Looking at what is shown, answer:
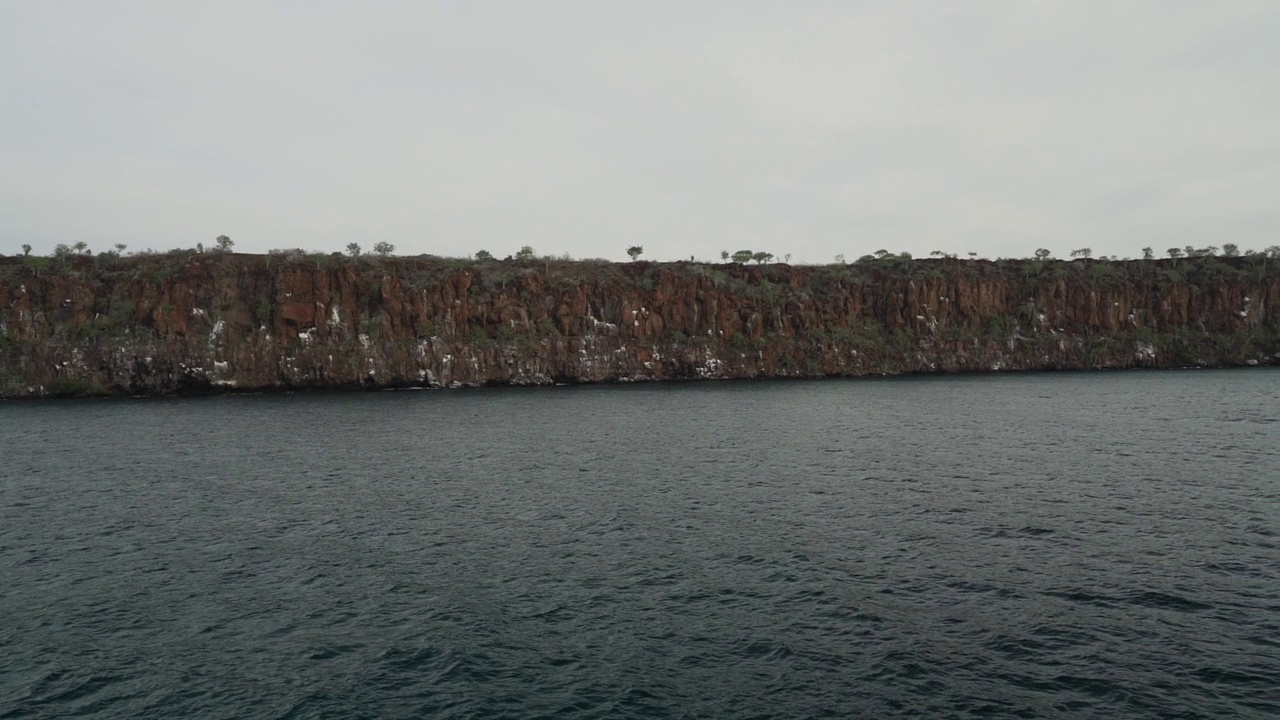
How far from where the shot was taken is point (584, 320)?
120688mm

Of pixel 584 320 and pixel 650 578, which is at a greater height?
pixel 584 320

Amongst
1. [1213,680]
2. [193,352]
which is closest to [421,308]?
[193,352]

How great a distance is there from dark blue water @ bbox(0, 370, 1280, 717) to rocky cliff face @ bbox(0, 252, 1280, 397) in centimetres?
5217

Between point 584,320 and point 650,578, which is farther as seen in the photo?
point 584,320

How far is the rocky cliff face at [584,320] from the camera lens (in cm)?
10031

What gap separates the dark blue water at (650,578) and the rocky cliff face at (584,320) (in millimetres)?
52167

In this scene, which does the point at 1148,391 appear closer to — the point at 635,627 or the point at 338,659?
the point at 635,627

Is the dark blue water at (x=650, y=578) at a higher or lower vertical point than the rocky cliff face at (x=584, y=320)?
lower

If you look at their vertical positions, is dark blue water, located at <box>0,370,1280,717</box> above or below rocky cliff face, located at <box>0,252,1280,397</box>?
below

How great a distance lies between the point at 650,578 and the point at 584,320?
96505 millimetres

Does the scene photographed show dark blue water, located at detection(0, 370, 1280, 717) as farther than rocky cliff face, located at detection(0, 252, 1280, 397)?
No

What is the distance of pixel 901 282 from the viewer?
136625mm

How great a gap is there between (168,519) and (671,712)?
29.3 m

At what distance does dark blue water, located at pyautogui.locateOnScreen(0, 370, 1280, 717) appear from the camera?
18047 mm
